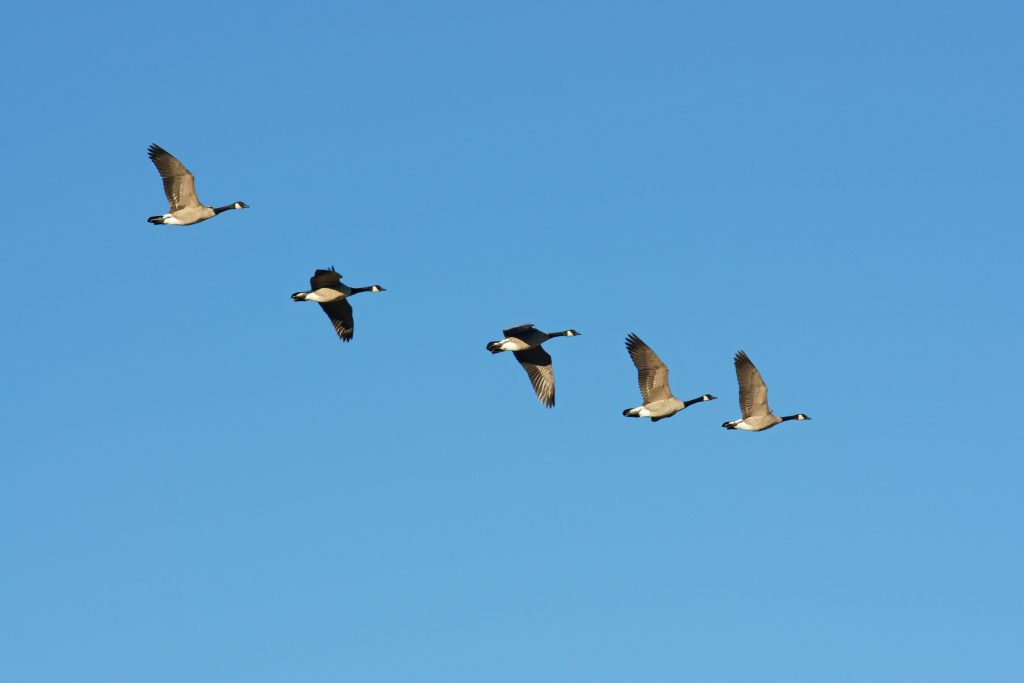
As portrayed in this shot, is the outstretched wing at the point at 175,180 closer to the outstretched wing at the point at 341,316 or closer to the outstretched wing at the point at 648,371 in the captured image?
the outstretched wing at the point at 341,316

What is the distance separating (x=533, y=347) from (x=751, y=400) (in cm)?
637

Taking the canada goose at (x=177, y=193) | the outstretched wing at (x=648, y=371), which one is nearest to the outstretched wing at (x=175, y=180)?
the canada goose at (x=177, y=193)

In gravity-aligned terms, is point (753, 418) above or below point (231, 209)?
below

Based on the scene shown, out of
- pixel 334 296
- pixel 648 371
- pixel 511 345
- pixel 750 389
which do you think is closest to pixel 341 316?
pixel 334 296

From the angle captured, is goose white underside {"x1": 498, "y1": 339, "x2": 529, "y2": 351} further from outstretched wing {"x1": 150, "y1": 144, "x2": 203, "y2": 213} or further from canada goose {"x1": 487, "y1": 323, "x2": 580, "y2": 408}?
outstretched wing {"x1": 150, "y1": 144, "x2": 203, "y2": 213}

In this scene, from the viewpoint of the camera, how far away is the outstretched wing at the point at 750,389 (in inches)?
2488

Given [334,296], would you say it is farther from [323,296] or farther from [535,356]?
[535,356]

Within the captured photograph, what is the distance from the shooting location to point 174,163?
62156 mm

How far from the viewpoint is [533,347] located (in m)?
64.5

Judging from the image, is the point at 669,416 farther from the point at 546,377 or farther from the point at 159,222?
the point at 159,222

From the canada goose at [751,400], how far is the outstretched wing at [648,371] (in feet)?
6.72

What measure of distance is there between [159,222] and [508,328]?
10185mm

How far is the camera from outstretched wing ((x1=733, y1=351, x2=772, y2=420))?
6319 centimetres

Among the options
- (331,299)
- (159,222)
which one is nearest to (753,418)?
(331,299)
